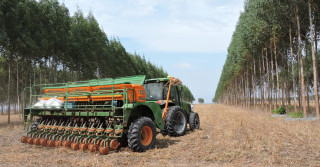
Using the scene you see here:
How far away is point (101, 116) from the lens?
793cm

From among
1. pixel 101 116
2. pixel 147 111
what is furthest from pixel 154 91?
pixel 101 116

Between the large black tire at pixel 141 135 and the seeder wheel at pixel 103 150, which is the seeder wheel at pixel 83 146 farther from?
the large black tire at pixel 141 135

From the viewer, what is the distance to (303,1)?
743 inches

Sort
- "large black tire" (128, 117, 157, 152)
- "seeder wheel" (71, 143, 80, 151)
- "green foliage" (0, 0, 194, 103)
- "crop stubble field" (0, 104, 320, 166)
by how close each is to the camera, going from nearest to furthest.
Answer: "crop stubble field" (0, 104, 320, 166)
"large black tire" (128, 117, 157, 152)
"seeder wheel" (71, 143, 80, 151)
"green foliage" (0, 0, 194, 103)

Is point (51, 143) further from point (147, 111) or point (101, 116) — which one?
point (147, 111)

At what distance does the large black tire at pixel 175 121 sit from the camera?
10234 millimetres

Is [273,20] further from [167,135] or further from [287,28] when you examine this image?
[167,135]

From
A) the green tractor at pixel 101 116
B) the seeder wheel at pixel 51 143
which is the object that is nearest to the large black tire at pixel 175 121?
the green tractor at pixel 101 116

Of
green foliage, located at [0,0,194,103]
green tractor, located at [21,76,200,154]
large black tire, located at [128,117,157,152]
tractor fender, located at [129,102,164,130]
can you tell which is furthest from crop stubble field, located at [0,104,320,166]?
green foliage, located at [0,0,194,103]

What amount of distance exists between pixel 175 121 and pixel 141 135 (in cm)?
336

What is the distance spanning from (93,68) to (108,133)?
65.9 ft

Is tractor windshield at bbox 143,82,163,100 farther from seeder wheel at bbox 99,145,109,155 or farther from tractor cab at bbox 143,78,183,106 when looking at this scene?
seeder wheel at bbox 99,145,109,155

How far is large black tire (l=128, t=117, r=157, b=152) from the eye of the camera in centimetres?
730

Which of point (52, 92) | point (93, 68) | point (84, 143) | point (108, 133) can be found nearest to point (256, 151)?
point (108, 133)
